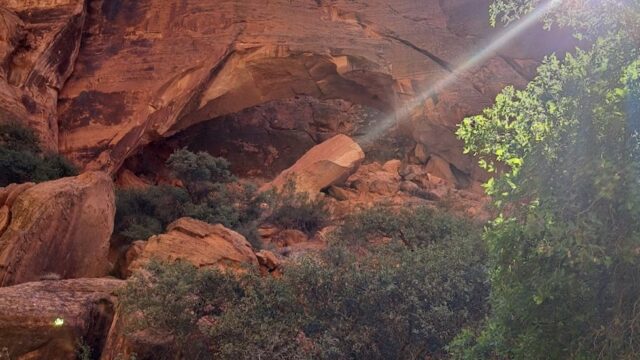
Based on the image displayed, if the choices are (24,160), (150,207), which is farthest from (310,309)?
(24,160)

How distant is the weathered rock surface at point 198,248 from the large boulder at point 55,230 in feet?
2.35

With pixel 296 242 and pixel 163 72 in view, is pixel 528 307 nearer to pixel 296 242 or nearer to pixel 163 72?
pixel 296 242

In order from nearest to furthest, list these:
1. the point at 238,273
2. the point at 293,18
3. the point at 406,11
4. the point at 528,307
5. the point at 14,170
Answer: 1. the point at 528,307
2. the point at 238,273
3. the point at 14,170
4. the point at 293,18
5. the point at 406,11

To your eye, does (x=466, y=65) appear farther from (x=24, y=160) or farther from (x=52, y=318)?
(x=52, y=318)

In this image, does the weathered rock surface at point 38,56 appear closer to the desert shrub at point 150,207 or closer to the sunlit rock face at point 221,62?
the sunlit rock face at point 221,62

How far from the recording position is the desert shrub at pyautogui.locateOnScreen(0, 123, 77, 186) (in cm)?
1379

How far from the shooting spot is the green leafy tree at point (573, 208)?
393 centimetres

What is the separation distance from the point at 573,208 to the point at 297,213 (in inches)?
493

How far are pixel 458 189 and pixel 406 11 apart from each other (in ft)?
19.6

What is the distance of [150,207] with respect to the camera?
15242 mm

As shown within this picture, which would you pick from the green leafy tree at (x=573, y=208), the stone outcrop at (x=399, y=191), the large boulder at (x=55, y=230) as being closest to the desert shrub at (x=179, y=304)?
the large boulder at (x=55, y=230)

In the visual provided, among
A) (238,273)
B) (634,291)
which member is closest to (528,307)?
(634,291)

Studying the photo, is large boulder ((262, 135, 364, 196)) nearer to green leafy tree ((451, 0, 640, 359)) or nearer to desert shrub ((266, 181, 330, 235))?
desert shrub ((266, 181, 330, 235))

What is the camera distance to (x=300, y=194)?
16.7 metres
